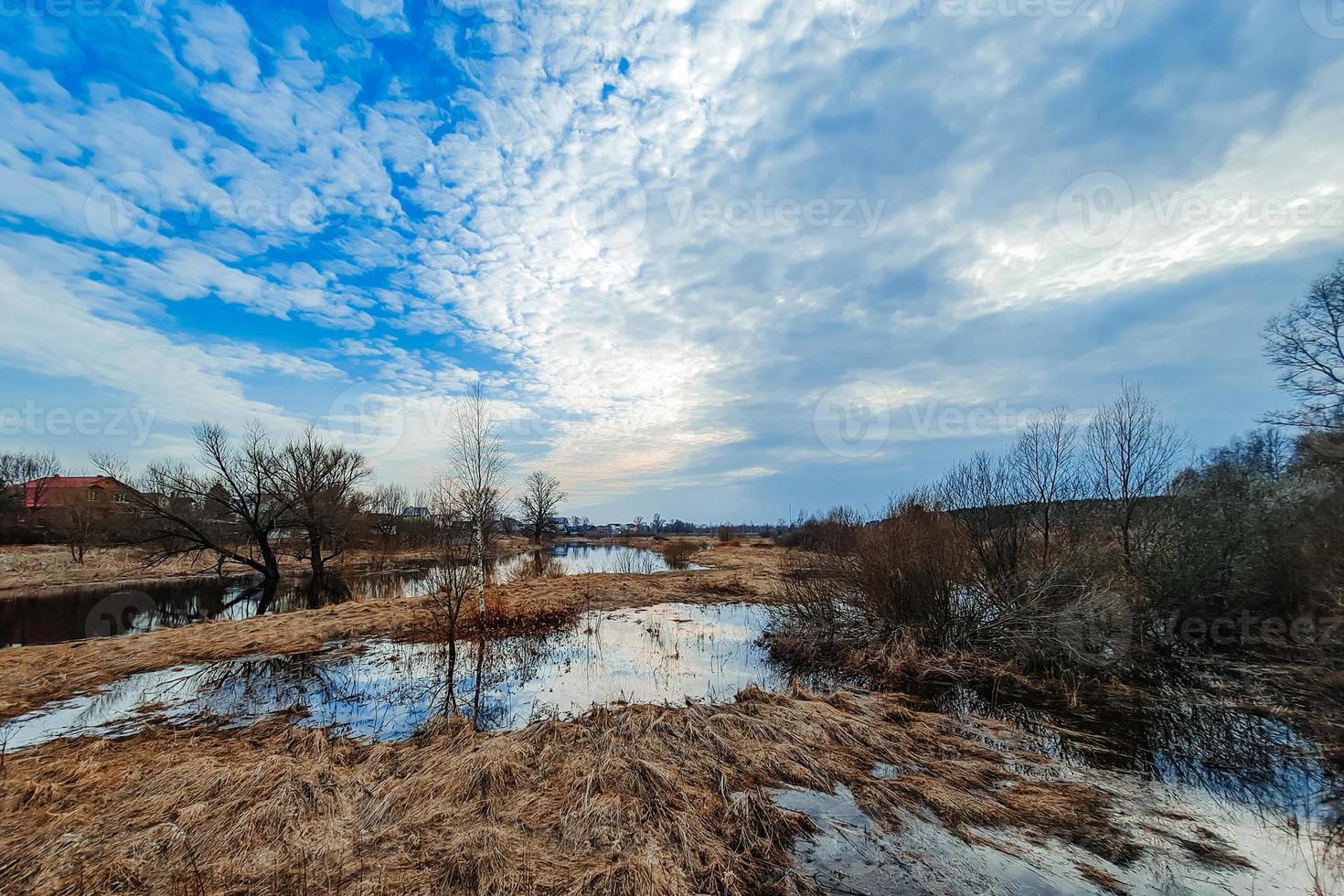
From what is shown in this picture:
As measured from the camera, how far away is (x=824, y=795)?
532 centimetres

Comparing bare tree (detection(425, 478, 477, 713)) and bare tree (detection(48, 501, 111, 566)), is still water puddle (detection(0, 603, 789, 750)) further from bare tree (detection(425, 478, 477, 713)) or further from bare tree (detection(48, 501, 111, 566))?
bare tree (detection(48, 501, 111, 566))

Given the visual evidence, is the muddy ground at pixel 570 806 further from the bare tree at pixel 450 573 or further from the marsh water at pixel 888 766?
the bare tree at pixel 450 573

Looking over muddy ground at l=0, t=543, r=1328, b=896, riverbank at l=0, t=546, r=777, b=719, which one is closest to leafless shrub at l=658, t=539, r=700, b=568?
riverbank at l=0, t=546, r=777, b=719

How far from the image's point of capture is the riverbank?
9.11m

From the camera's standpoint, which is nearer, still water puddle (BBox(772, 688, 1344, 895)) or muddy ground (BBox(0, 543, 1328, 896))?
muddy ground (BBox(0, 543, 1328, 896))

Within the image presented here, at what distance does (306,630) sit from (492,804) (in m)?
11.0

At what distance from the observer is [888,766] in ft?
19.5

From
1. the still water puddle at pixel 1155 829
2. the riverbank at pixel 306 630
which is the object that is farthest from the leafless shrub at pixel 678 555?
the still water puddle at pixel 1155 829

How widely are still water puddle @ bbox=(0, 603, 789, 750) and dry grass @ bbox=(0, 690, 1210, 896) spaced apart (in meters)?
0.88

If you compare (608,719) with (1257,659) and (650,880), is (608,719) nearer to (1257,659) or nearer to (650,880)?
(650,880)

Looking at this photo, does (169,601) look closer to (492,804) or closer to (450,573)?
(450,573)

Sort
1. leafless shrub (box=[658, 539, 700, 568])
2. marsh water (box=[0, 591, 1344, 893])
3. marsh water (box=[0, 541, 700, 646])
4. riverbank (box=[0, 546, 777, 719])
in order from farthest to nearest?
leafless shrub (box=[658, 539, 700, 568])
marsh water (box=[0, 541, 700, 646])
riverbank (box=[0, 546, 777, 719])
marsh water (box=[0, 591, 1344, 893])

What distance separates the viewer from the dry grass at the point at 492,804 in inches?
145

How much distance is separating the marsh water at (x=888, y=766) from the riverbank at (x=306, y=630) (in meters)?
0.77
